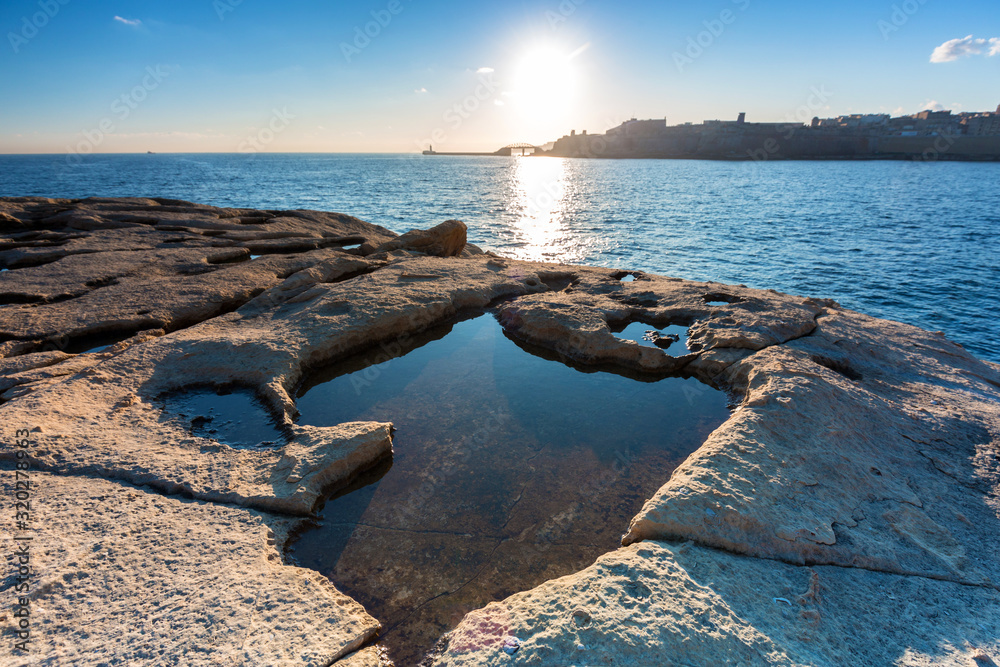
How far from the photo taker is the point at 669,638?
9.89ft

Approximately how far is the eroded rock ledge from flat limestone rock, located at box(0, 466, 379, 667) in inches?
0.6

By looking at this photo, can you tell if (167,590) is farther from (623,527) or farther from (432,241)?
(432,241)

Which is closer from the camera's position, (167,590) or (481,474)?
(167,590)

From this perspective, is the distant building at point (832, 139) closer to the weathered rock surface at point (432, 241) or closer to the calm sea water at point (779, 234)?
the calm sea water at point (779, 234)

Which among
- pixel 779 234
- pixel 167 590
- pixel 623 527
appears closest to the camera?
pixel 167 590

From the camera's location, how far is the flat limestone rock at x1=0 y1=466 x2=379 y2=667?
9.86 feet

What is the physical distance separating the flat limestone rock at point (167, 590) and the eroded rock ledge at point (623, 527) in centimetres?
2

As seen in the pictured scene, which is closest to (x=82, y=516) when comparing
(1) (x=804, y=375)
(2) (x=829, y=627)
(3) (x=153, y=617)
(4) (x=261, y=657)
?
(3) (x=153, y=617)

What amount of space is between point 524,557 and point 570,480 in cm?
124

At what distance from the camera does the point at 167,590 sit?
342 centimetres

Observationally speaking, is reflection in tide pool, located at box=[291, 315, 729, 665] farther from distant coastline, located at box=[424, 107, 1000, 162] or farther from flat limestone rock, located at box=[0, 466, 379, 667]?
distant coastline, located at box=[424, 107, 1000, 162]

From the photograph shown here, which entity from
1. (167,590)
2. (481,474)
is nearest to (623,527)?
(481,474)

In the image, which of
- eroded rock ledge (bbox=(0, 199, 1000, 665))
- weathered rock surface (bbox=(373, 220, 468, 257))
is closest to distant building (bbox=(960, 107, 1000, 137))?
weathered rock surface (bbox=(373, 220, 468, 257))

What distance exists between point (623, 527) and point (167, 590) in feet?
13.4
